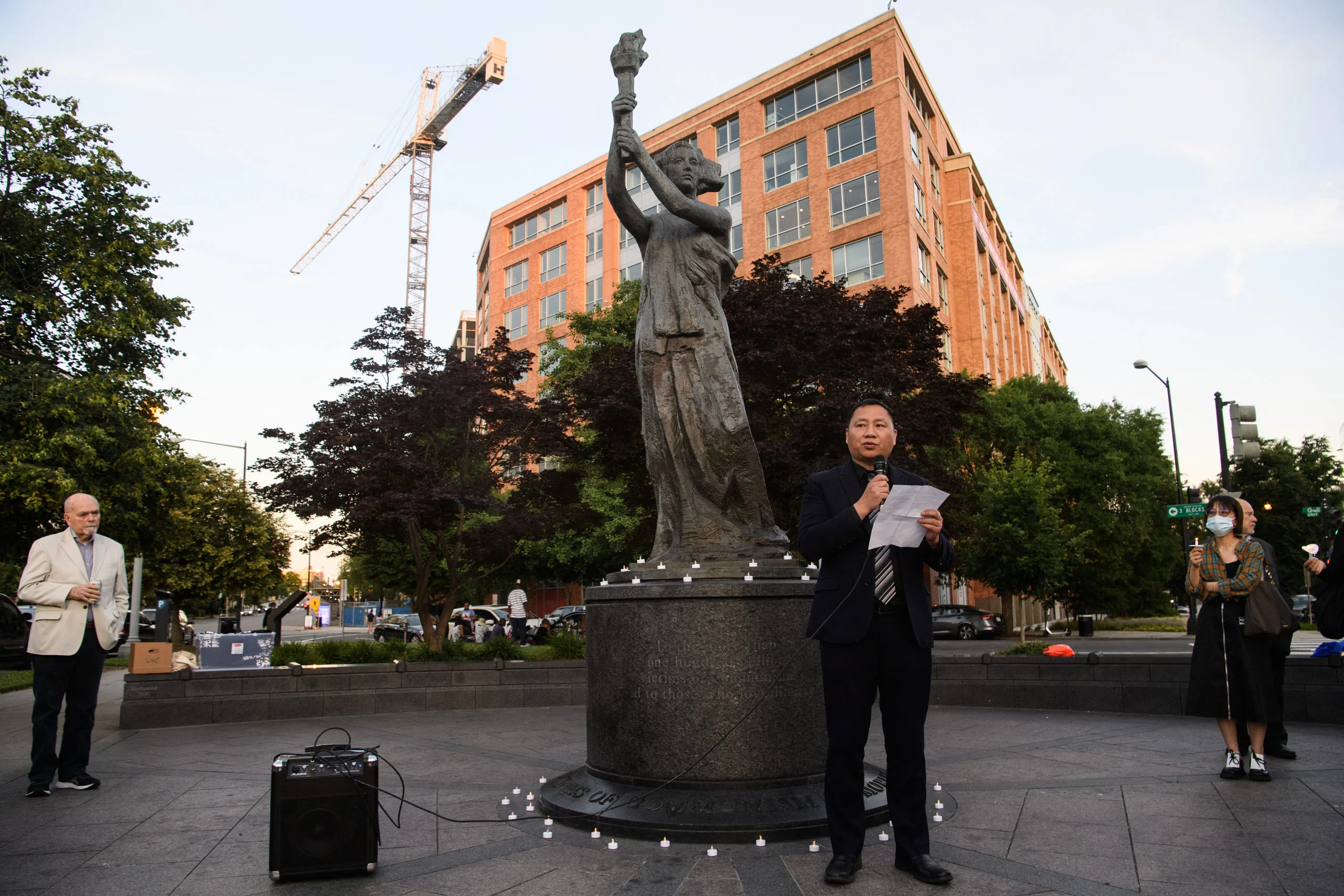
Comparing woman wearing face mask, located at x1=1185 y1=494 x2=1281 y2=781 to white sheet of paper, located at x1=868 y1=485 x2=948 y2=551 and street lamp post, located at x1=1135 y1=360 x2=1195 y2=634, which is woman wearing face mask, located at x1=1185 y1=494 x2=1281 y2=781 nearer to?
white sheet of paper, located at x1=868 y1=485 x2=948 y2=551

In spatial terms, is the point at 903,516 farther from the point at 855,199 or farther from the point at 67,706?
the point at 855,199

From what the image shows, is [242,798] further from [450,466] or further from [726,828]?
[450,466]

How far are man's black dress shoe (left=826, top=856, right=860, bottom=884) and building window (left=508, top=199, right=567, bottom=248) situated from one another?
172 feet

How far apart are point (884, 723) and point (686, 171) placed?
376cm

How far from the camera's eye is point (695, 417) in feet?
18.1

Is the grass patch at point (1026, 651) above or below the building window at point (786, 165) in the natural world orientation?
below

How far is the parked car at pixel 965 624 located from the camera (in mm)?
30625

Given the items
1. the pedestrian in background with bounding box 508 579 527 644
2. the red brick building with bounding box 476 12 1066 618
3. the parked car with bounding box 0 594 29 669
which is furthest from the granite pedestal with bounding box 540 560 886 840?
the red brick building with bounding box 476 12 1066 618

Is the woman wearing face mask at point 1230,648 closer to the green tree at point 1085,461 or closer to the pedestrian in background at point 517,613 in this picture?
the pedestrian in background at point 517,613

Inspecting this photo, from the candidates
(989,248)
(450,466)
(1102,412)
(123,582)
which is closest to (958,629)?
(1102,412)

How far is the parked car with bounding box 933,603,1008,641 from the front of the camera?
3062cm

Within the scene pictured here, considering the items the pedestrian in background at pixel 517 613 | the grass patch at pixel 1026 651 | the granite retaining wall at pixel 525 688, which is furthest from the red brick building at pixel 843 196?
the granite retaining wall at pixel 525 688

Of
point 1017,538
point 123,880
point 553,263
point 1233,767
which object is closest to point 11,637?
point 123,880

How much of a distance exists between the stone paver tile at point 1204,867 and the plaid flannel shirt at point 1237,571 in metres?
2.21
